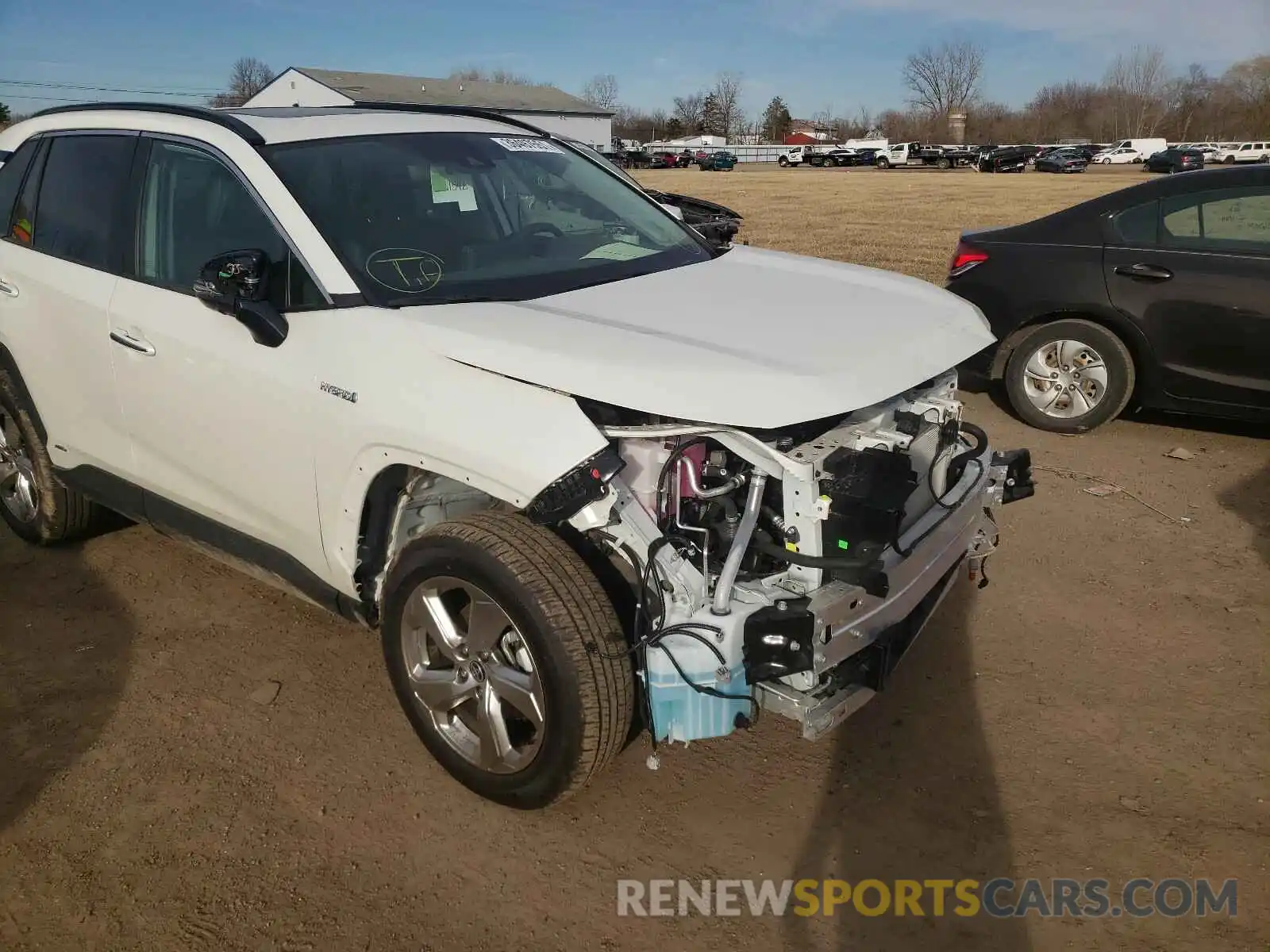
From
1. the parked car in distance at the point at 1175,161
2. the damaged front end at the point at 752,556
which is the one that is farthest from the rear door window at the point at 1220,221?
the parked car in distance at the point at 1175,161

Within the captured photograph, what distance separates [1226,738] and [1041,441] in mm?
3200

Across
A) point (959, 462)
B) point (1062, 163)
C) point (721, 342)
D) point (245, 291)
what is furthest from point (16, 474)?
point (1062, 163)

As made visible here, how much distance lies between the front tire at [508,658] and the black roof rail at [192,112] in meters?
1.61

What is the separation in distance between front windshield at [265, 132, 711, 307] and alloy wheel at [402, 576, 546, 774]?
951mm

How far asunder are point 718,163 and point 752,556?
5978 cm

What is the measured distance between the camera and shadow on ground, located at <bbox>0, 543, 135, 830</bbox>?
336 cm

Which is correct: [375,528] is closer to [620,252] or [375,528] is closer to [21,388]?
[620,252]

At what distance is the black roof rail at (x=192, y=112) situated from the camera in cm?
345

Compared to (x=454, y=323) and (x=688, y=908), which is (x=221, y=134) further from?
(x=688, y=908)

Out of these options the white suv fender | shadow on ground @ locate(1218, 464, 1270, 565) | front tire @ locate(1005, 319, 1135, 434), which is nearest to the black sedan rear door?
front tire @ locate(1005, 319, 1135, 434)

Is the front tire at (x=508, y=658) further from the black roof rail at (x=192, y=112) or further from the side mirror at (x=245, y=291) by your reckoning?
the black roof rail at (x=192, y=112)

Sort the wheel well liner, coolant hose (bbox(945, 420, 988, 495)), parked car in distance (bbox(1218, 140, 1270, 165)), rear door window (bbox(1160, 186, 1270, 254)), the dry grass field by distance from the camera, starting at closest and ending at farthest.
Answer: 1. the wheel well liner
2. coolant hose (bbox(945, 420, 988, 495))
3. rear door window (bbox(1160, 186, 1270, 254))
4. the dry grass field
5. parked car in distance (bbox(1218, 140, 1270, 165))

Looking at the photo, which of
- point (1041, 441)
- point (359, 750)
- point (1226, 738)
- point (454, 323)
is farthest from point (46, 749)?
point (1041, 441)

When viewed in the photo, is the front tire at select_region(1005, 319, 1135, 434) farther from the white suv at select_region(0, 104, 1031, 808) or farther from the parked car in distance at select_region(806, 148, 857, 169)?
the parked car in distance at select_region(806, 148, 857, 169)
